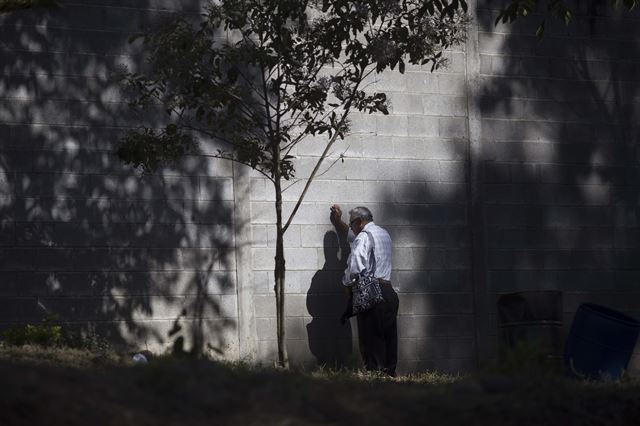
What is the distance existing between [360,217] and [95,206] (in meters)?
2.55

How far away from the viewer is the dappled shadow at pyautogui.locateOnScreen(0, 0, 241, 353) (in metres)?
11.0

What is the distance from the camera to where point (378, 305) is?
11484mm

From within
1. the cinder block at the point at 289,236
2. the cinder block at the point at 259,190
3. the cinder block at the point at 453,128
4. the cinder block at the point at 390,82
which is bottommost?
the cinder block at the point at 289,236

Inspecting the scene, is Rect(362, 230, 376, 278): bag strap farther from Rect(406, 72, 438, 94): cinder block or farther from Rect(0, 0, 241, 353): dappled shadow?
Rect(406, 72, 438, 94): cinder block

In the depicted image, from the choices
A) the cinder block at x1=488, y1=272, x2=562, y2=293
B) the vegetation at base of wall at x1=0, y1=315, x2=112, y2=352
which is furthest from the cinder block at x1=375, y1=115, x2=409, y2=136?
the vegetation at base of wall at x1=0, y1=315, x2=112, y2=352

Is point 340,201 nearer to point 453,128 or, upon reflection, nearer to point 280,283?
point 453,128

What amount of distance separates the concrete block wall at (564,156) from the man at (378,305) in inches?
62.3

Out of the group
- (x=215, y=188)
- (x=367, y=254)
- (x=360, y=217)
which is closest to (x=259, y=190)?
(x=215, y=188)

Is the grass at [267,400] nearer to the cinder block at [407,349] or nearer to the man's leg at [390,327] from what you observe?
the man's leg at [390,327]

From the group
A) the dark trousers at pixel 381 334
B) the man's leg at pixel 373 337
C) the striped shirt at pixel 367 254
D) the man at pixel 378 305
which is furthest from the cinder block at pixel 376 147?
the man's leg at pixel 373 337

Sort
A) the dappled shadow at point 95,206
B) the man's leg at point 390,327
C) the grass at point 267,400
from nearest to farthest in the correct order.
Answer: the grass at point 267,400
the dappled shadow at point 95,206
the man's leg at point 390,327

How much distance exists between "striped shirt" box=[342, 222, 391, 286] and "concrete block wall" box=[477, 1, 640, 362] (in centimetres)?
163

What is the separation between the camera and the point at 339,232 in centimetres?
1210

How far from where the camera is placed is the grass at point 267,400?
5094 mm
